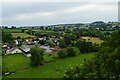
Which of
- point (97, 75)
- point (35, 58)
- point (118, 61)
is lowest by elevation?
point (35, 58)

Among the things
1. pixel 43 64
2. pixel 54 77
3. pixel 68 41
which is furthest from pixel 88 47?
pixel 54 77

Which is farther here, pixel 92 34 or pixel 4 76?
pixel 92 34

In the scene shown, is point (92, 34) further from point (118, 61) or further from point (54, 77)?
point (118, 61)

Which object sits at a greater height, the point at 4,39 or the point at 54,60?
the point at 4,39

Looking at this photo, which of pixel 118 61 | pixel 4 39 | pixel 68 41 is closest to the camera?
pixel 118 61

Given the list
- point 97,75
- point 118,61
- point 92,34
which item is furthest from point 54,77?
point 92,34

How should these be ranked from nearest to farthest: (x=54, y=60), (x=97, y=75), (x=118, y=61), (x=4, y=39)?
(x=118, y=61)
(x=97, y=75)
(x=54, y=60)
(x=4, y=39)

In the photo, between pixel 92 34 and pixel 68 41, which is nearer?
pixel 68 41

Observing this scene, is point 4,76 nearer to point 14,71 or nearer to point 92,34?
point 14,71

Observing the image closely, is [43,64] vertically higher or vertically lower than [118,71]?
lower
